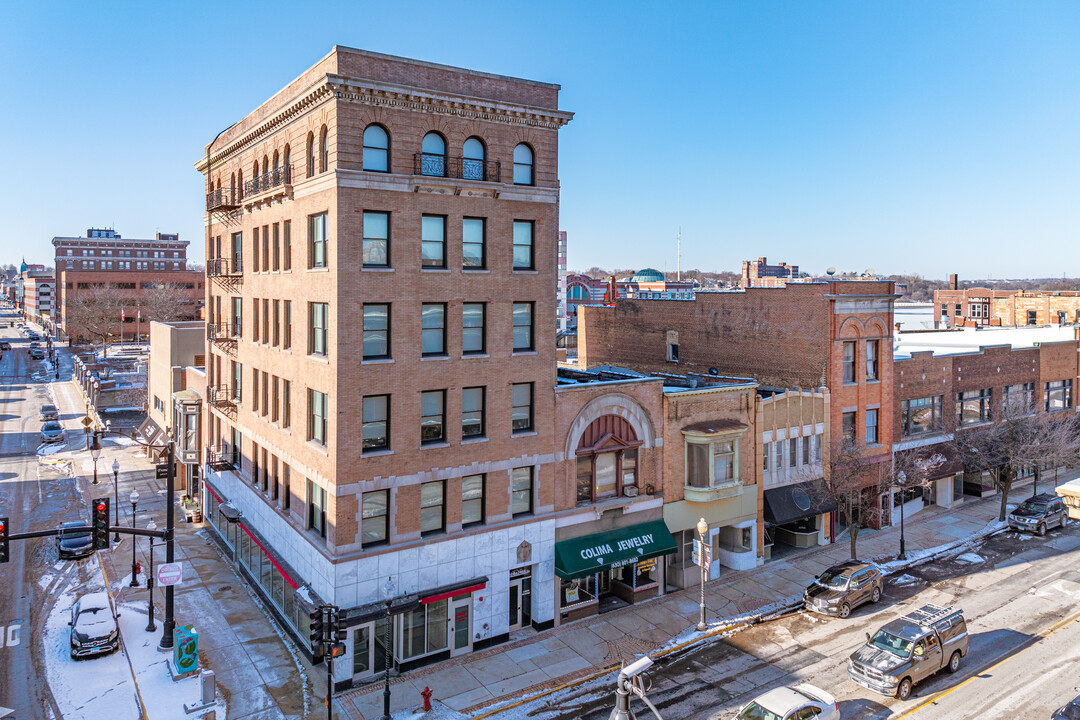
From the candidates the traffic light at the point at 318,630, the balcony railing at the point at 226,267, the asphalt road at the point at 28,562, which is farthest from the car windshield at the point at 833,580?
the balcony railing at the point at 226,267

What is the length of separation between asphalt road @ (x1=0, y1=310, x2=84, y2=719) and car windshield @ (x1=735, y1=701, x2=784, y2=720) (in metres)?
20.2

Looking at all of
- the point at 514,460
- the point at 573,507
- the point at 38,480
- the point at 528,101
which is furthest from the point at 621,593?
the point at 38,480

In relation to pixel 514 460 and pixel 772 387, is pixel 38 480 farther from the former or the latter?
pixel 772 387

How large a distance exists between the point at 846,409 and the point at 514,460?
20.5 metres

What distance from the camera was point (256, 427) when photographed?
3141 cm

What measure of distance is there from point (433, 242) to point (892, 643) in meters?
20.3

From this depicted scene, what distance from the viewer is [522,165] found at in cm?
2698

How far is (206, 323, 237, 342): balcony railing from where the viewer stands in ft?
115

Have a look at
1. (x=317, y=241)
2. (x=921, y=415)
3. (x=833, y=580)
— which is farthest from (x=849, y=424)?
(x=317, y=241)

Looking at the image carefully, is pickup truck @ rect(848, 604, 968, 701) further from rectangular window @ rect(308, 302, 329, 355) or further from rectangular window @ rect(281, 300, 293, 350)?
rectangular window @ rect(281, 300, 293, 350)

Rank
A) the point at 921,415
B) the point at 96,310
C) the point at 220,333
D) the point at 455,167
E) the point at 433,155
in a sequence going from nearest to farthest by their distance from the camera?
the point at 433,155
the point at 455,167
the point at 220,333
the point at 921,415
the point at 96,310

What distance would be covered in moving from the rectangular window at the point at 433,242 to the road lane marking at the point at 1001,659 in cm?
2052

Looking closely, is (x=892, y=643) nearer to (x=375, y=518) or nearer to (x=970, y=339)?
(x=375, y=518)

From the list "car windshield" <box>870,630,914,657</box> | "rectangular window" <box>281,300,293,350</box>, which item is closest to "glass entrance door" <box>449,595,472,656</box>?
"rectangular window" <box>281,300,293,350</box>
